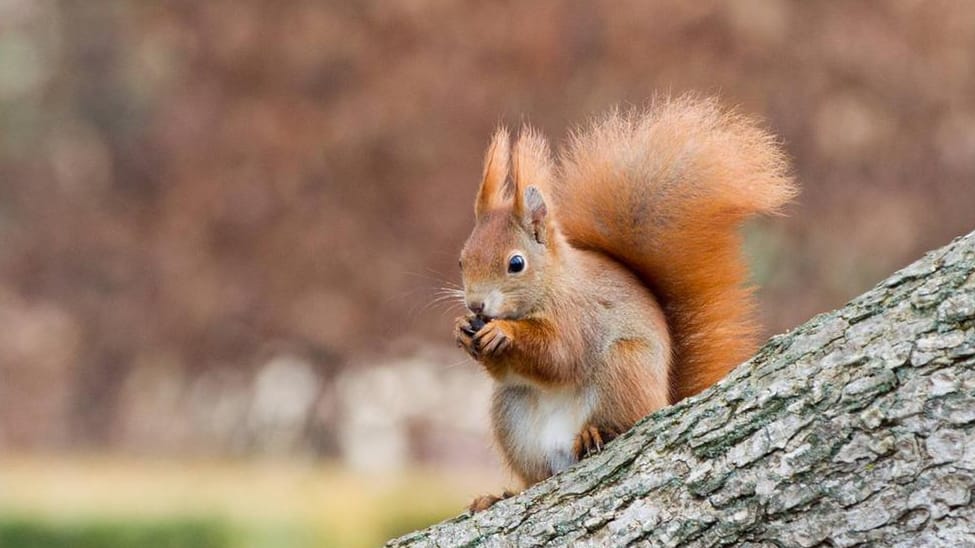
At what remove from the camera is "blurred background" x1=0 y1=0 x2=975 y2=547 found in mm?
8109

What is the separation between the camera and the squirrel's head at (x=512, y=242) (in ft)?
7.64

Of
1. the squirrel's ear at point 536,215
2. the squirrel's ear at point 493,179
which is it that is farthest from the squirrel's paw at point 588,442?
the squirrel's ear at point 493,179

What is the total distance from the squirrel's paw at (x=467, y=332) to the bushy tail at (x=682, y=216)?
0.35 metres

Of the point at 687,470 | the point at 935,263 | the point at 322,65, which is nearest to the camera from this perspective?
the point at 935,263

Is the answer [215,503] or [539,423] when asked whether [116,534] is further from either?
[539,423]

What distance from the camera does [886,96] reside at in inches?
323

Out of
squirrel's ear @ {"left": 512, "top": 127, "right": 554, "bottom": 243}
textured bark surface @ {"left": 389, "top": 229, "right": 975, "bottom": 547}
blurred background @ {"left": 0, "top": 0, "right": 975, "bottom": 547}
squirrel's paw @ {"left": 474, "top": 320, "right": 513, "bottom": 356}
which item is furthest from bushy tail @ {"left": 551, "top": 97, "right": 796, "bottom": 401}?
blurred background @ {"left": 0, "top": 0, "right": 975, "bottom": 547}

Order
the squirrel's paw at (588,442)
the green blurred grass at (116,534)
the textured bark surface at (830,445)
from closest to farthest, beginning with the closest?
the textured bark surface at (830,445)
the squirrel's paw at (588,442)
the green blurred grass at (116,534)

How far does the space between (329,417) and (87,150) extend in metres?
2.27

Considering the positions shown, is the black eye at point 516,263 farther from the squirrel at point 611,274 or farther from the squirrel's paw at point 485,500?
the squirrel's paw at point 485,500

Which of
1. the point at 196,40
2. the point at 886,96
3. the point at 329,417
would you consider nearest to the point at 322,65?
the point at 196,40

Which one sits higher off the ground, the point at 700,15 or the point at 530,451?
the point at 700,15

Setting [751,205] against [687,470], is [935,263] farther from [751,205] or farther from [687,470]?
[751,205]

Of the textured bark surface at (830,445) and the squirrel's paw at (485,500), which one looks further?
the squirrel's paw at (485,500)
